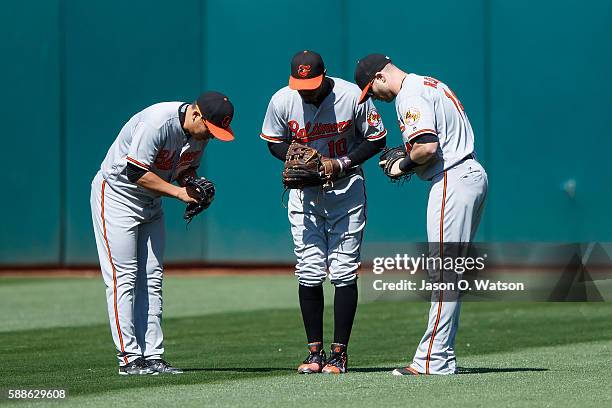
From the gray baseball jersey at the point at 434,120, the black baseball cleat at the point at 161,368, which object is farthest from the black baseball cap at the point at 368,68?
the black baseball cleat at the point at 161,368

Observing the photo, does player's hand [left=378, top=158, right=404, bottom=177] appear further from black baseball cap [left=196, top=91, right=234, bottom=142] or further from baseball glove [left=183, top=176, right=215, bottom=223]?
baseball glove [left=183, top=176, right=215, bottom=223]

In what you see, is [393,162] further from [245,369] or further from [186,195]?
[245,369]

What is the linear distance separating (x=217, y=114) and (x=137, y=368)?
184 centimetres

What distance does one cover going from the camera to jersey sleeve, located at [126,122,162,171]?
8.30 m

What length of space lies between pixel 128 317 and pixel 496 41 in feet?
35.1

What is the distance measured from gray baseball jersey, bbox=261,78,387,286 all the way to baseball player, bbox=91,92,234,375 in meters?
0.61

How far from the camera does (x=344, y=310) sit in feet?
28.2

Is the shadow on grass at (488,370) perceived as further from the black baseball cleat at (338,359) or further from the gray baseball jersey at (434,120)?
the gray baseball jersey at (434,120)

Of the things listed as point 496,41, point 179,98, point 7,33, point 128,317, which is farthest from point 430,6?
point 128,317

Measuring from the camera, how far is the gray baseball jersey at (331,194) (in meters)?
8.59

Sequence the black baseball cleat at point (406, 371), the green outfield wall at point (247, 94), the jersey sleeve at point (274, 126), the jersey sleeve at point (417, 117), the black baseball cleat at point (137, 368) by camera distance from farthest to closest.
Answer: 1. the green outfield wall at point (247, 94)
2. the jersey sleeve at point (274, 126)
3. the black baseball cleat at point (137, 368)
4. the black baseball cleat at point (406, 371)
5. the jersey sleeve at point (417, 117)

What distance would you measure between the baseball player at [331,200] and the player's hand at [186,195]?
71 cm

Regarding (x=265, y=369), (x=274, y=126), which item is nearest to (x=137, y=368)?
(x=265, y=369)

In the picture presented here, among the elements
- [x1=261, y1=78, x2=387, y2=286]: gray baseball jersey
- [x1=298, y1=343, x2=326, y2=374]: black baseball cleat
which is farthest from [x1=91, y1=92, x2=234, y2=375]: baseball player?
[x1=298, y1=343, x2=326, y2=374]: black baseball cleat
